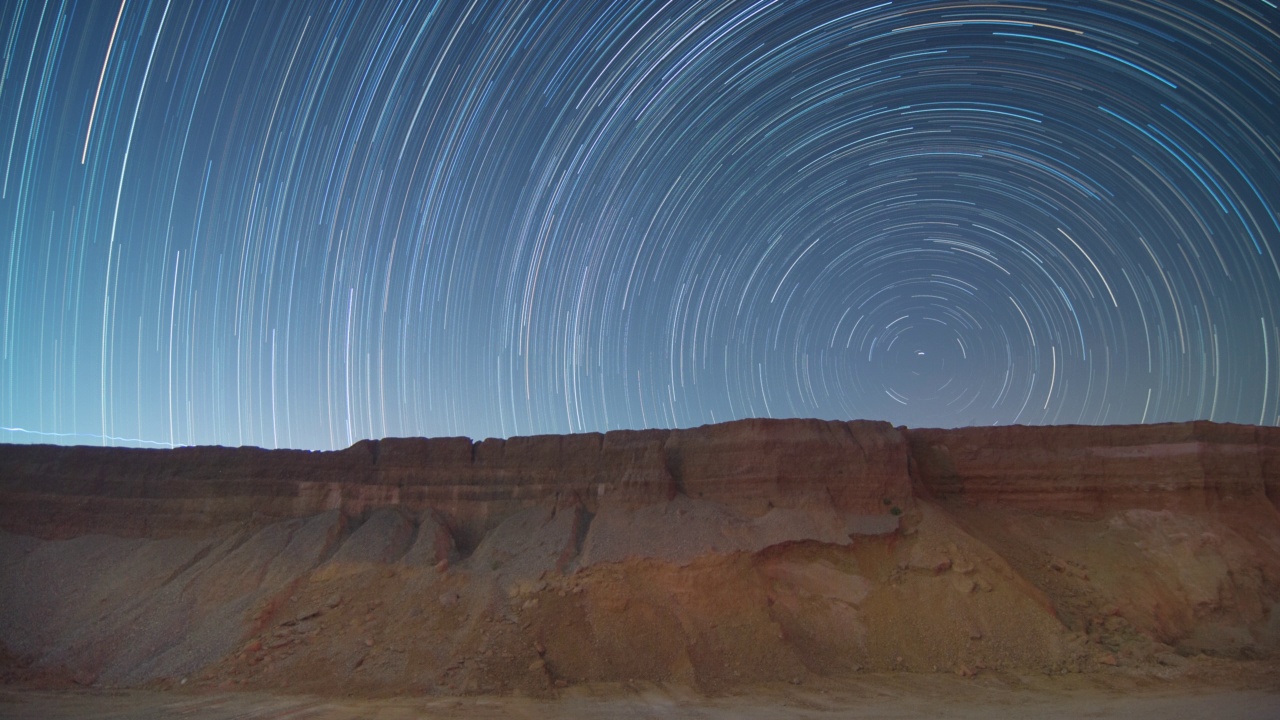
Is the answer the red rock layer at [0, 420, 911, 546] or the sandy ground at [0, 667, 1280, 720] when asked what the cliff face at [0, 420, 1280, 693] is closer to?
the red rock layer at [0, 420, 911, 546]

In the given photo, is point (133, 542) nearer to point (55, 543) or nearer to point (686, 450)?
point (55, 543)

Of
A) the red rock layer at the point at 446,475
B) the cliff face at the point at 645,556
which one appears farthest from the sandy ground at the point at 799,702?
the red rock layer at the point at 446,475

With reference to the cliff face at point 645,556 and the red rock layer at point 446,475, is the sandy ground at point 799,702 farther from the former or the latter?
the red rock layer at point 446,475

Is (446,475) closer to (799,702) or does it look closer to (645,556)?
(645,556)

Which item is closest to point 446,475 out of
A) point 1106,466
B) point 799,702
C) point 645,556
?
point 645,556

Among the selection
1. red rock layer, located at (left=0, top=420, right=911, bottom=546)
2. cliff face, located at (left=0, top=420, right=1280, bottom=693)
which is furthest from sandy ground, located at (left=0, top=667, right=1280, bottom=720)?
red rock layer, located at (left=0, top=420, right=911, bottom=546)
